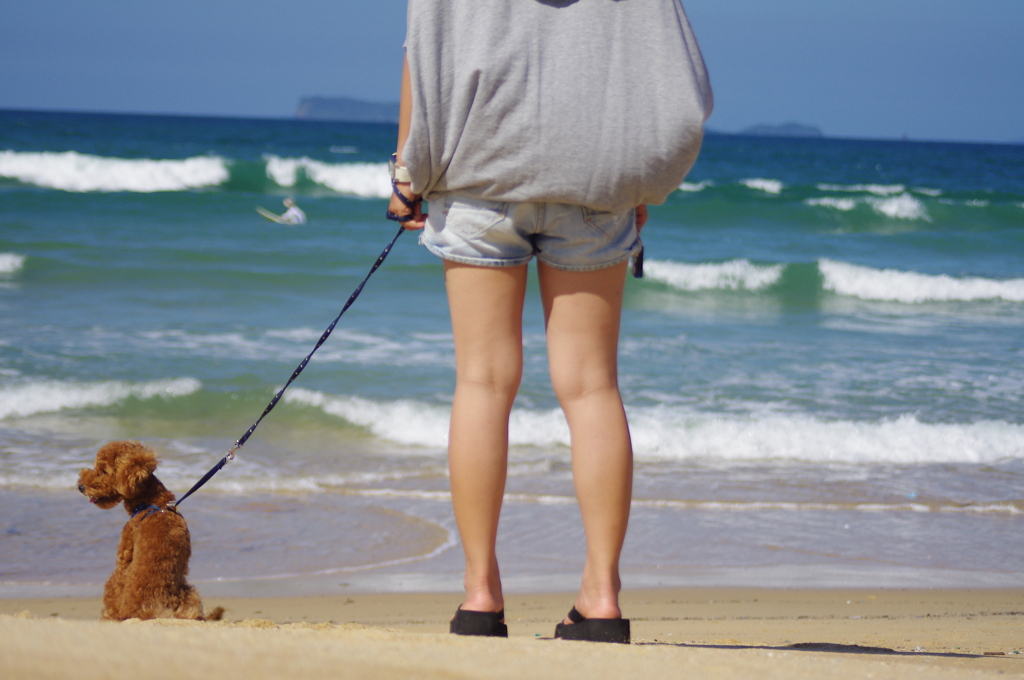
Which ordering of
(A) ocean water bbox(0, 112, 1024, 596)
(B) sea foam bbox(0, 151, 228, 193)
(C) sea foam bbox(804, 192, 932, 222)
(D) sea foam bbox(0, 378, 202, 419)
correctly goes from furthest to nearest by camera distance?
(B) sea foam bbox(0, 151, 228, 193) < (C) sea foam bbox(804, 192, 932, 222) < (D) sea foam bbox(0, 378, 202, 419) < (A) ocean water bbox(0, 112, 1024, 596)

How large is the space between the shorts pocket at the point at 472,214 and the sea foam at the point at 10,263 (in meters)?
9.37

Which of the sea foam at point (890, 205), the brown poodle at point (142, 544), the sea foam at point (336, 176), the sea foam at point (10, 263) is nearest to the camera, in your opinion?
the brown poodle at point (142, 544)

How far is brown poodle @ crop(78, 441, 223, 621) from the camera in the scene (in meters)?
2.12

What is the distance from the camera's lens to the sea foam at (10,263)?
9684mm

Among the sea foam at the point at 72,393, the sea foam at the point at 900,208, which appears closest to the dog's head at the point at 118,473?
the sea foam at the point at 72,393

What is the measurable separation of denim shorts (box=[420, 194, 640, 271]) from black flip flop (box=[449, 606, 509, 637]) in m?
0.71

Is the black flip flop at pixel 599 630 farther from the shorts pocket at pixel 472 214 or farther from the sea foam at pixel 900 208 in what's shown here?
the sea foam at pixel 900 208

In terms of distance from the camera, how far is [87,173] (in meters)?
20.2

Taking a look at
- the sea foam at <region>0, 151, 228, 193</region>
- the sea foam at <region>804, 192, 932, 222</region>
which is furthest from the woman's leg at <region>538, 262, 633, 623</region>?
the sea foam at <region>0, 151, 228, 193</region>

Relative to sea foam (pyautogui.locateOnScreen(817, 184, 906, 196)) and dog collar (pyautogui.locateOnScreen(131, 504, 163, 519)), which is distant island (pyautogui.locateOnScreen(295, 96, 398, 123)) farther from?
dog collar (pyautogui.locateOnScreen(131, 504, 163, 519))

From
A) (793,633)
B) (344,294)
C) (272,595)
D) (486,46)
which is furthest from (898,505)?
(344,294)

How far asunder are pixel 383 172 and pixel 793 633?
21.4 meters

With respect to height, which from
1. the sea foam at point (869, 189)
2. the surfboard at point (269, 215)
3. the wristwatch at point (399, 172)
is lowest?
the sea foam at point (869, 189)

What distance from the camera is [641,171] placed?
172 cm
